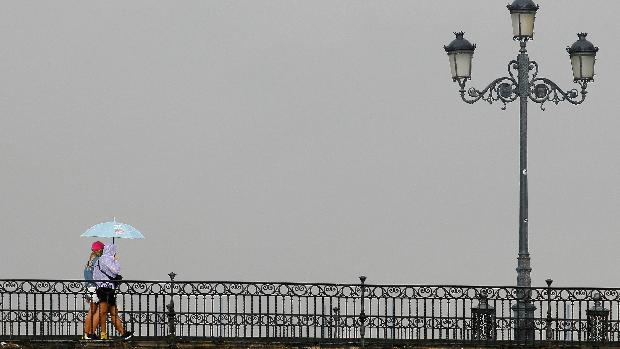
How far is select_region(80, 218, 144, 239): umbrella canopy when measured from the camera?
287 ft

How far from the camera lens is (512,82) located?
88.2m

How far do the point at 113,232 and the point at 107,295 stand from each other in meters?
0.95

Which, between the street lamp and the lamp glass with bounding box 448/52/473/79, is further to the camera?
the lamp glass with bounding box 448/52/473/79

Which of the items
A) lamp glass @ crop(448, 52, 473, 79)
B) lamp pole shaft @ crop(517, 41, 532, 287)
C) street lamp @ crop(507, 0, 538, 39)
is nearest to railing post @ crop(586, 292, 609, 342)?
lamp pole shaft @ crop(517, 41, 532, 287)

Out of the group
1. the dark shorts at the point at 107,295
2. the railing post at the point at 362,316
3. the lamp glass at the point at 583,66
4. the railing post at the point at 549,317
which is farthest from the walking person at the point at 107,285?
the lamp glass at the point at 583,66

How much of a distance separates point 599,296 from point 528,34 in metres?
4.12

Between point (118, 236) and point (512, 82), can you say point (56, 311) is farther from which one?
point (512, 82)

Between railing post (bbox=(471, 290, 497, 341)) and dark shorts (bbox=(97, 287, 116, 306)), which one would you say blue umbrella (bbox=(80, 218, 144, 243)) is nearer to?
dark shorts (bbox=(97, 287, 116, 306))

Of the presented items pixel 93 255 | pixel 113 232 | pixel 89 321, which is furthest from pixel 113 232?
pixel 89 321

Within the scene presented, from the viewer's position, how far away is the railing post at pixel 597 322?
87688 millimetres

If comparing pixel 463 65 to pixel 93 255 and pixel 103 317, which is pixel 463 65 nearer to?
pixel 93 255

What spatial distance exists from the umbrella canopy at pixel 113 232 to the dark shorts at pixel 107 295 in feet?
2.62

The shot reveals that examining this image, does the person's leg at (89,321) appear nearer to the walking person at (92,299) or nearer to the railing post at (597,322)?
the walking person at (92,299)

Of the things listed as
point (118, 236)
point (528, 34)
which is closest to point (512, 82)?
point (528, 34)
